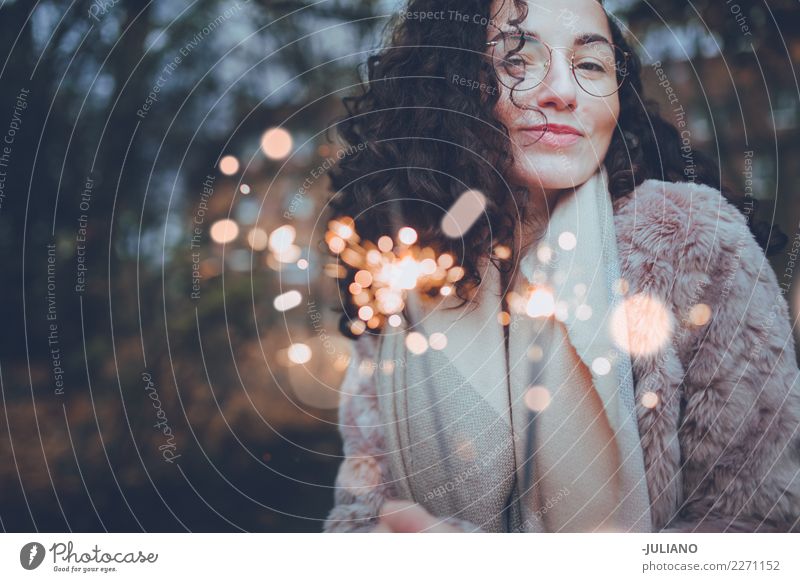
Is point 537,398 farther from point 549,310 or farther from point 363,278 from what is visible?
point 363,278

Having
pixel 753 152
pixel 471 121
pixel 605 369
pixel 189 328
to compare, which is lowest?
pixel 605 369

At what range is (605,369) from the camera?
923 mm

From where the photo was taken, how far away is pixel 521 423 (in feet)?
3.13

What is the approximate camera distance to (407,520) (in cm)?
97

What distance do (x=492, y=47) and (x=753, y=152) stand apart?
1.36 ft

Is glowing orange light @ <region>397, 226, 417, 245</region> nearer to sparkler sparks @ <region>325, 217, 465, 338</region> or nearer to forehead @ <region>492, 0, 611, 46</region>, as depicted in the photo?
sparkler sparks @ <region>325, 217, 465, 338</region>

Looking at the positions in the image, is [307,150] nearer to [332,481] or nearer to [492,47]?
[492,47]

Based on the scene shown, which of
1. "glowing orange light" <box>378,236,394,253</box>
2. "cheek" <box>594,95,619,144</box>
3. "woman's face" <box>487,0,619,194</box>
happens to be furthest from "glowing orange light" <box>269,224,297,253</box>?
"cheek" <box>594,95,619,144</box>

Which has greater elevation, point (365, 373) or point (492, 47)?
point (492, 47)

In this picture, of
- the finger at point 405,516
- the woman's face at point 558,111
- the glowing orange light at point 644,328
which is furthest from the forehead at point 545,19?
the finger at point 405,516

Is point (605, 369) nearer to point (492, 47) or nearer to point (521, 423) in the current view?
point (521, 423)

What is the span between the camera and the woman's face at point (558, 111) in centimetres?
93
